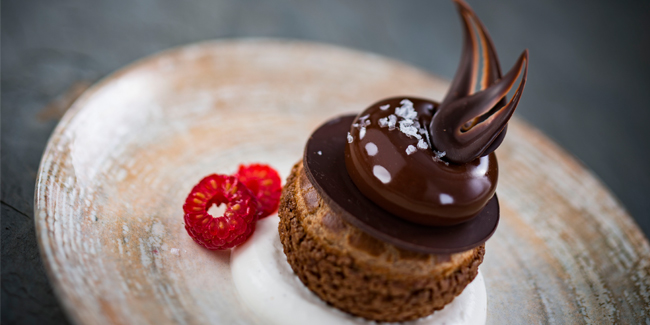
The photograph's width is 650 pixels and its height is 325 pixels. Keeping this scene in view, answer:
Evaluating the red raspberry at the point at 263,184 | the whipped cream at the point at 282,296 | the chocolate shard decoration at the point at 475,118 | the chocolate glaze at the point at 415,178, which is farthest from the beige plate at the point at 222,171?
the chocolate shard decoration at the point at 475,118

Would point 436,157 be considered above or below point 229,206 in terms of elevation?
below

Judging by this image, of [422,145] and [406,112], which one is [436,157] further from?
[406,112]

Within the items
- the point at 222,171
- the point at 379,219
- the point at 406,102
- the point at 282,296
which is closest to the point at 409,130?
the point at 406,102

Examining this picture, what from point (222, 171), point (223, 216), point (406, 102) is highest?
point (222, 171)

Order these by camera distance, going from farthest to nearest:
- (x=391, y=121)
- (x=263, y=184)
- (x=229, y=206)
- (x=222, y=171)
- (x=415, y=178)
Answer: (x=222, y=171), (x=263, y=184), (x=229, y=206), (x=391, y=121), (x=415, y=178)

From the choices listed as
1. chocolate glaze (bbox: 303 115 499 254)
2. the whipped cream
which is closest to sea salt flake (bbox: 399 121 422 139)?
chocolate glaze (bbox: 303 115 499 254)

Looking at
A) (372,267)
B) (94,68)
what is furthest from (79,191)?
(94,68)

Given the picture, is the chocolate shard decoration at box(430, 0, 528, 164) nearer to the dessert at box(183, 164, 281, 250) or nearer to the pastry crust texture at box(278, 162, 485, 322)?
the pastry crust texture at box(278, 162, 485, 322)

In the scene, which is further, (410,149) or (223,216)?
(223,216)
